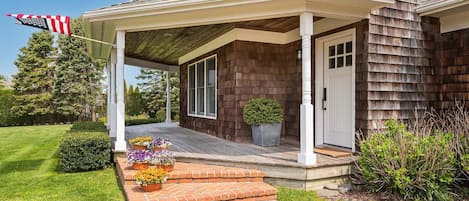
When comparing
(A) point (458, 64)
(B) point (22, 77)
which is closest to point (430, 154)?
(A) point (458, 64)

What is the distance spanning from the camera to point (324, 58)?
5996 millimetres

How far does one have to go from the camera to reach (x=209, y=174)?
14.3ft

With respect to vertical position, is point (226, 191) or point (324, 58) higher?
point (324, 58)

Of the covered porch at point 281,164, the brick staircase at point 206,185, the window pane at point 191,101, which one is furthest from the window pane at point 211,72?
the brick staircase at point 206,185

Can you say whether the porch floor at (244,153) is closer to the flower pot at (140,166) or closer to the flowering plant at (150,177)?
the flower pot at (140,166)

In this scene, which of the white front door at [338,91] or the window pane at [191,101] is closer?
the white front door at [338,91]

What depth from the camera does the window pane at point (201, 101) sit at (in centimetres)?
863

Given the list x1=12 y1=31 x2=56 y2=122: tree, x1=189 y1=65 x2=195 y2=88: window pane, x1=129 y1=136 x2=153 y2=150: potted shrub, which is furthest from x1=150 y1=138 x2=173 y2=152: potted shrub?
x1=12 y1=31 x2=56 y2=122: tree

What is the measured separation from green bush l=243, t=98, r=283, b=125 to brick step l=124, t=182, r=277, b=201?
1.81 metres

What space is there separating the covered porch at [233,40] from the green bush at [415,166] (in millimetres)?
619

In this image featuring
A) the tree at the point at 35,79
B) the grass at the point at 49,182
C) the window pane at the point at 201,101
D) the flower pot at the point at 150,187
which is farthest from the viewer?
the tree at the point at 35,79

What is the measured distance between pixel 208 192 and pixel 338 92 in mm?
3056

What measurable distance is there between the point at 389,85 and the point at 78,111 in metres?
17.9

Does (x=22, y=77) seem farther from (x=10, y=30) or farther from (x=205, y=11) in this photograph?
(x=205, y=11)
